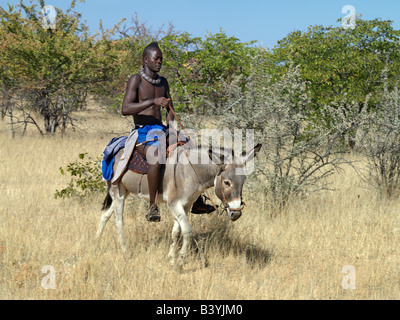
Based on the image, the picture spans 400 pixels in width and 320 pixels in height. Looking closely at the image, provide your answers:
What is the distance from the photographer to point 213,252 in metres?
6.59

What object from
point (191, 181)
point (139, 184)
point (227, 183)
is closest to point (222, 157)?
point (227, 183)

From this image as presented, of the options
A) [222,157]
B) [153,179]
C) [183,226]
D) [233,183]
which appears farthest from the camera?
[153,179]

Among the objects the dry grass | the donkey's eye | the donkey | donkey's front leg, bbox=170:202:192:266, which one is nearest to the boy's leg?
the donkey

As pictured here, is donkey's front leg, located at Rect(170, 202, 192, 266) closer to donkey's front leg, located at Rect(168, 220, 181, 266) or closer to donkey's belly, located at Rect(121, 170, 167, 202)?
donkey's front leg, located at Rect(168, 220, 181, 266)

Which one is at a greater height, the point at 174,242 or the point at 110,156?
the point at 110,156

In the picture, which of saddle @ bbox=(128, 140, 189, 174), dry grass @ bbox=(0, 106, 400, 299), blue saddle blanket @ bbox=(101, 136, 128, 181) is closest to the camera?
dry grass @ bbox=(0, 106, 400, 299)

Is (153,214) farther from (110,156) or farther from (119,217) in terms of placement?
(110,156)

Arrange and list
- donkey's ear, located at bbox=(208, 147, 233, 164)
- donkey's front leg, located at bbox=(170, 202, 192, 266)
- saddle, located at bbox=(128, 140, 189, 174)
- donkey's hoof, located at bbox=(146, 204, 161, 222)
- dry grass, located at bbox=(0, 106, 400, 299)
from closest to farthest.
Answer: dry grass, located at bbox=(0, 106, 400, 299) → donkey's ear, located at bbox=(208, 147, 233, 164) → donkey's front leg, located at bbox=(170, 202, 192, 266) → donkey's hoof, located at bbox=(146, 204, 161, 222) → saddle, located at bbox=(128, 140, 189, 174)

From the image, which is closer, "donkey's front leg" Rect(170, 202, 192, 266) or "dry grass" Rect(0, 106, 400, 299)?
"dry grass" Rect(0, 106, 400, 299)

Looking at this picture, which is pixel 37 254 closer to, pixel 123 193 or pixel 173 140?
pixel 123 193

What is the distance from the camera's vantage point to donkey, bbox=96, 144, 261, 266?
17.4ft

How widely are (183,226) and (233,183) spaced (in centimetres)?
90

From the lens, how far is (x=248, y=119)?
876 cm

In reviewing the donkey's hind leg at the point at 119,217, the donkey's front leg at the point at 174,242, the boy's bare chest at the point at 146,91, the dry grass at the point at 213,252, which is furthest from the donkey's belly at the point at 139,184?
the boy's bare chest at the point at 146,91
